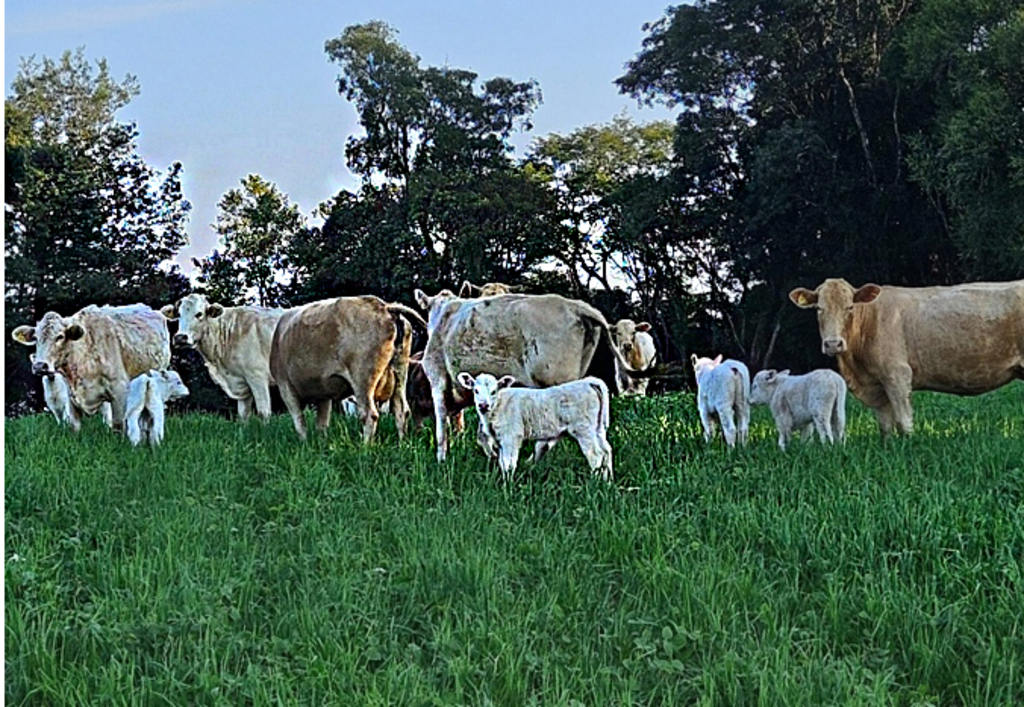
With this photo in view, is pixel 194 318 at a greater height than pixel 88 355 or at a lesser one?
greater

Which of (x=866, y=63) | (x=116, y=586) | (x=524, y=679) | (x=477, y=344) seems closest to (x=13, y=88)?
(x=866, y=63)

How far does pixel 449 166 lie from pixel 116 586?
2450 centimetres

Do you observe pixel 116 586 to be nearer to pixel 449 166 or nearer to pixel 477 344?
pixel 477 344

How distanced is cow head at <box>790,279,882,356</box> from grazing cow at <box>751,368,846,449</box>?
377mm

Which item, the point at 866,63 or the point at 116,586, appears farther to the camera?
the point at 866,63

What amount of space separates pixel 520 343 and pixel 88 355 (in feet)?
14.8

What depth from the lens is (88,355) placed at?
11320 mm

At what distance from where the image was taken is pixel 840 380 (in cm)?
1005

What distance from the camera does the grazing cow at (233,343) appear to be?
1395 cm

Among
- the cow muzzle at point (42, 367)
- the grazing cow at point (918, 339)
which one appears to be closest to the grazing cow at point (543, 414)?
the grazing cow at point (918, 339)

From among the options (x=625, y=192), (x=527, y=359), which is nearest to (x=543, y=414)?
(x=527, y=359)

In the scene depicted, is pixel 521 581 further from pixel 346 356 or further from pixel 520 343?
pixel 346 356

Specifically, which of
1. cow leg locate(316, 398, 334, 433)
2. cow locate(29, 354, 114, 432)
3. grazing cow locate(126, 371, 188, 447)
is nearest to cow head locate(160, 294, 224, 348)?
cow locate(29, 354, 114, 432)

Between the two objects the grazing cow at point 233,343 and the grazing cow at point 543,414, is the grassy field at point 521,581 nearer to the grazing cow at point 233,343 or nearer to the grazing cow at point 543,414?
the grazing cow at point 543,414
